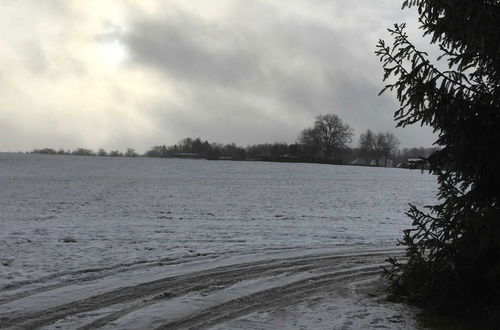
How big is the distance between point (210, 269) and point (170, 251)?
2064 mm

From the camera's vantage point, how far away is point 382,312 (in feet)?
20.5

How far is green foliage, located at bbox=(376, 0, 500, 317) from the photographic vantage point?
5.40 m

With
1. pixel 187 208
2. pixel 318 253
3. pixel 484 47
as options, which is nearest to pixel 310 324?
pixel 484 47

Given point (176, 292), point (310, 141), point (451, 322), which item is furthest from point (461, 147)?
point (310, 141)

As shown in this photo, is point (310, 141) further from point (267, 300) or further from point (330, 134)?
point (267, 300)

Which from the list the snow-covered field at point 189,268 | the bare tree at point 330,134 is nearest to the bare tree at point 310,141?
the bare tree at point 330,134

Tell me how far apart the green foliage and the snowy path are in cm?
190

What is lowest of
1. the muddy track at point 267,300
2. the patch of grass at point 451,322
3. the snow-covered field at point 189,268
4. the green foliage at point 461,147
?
the snow-covered field at point 189,268

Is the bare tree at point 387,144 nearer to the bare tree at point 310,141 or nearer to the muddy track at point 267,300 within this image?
the bare tree at point 310,141

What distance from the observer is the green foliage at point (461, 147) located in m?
5.40

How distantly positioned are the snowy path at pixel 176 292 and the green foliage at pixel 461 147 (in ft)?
6.25

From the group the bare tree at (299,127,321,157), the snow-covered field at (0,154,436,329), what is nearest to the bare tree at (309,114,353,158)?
the bare tree at (299,127,321,157)

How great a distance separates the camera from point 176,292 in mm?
7297

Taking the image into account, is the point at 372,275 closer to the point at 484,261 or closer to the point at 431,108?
the point at 484,261
